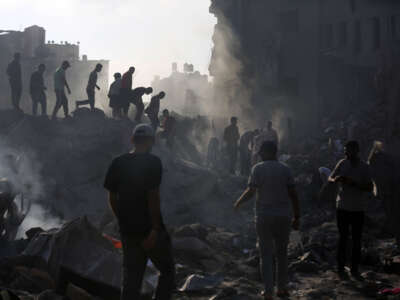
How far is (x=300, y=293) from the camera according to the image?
20.6 ft

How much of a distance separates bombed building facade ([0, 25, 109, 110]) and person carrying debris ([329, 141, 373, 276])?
112 ft

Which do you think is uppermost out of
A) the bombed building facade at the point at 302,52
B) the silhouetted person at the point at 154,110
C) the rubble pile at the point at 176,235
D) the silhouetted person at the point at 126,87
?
the bombed building facade at the point at 302,52

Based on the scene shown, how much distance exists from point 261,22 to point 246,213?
59.6ft

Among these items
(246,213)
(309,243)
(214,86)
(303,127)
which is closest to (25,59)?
(214,86)

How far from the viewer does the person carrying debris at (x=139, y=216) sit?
428 cm

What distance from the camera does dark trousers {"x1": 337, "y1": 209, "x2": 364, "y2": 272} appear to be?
6.65m

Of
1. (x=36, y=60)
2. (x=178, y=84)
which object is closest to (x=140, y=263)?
(x=36, y=60)

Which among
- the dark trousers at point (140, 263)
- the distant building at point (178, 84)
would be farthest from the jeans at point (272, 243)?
the distant building at point (178, 84)

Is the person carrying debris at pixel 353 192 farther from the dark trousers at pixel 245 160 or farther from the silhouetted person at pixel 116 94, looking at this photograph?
the dark trousers at pixel 245 160

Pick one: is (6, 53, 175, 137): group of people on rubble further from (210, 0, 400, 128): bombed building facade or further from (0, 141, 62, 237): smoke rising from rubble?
(210, 0, 400, 128): bombed building facade

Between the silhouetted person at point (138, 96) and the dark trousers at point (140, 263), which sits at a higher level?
the silhouetted person at point (138, 96)

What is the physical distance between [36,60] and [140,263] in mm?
39290

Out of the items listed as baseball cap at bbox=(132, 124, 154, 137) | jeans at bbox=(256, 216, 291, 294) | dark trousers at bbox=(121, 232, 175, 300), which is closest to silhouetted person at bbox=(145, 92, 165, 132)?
jeans at bbox=(256, 216, 291, 294)

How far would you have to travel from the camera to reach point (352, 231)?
6.77m
